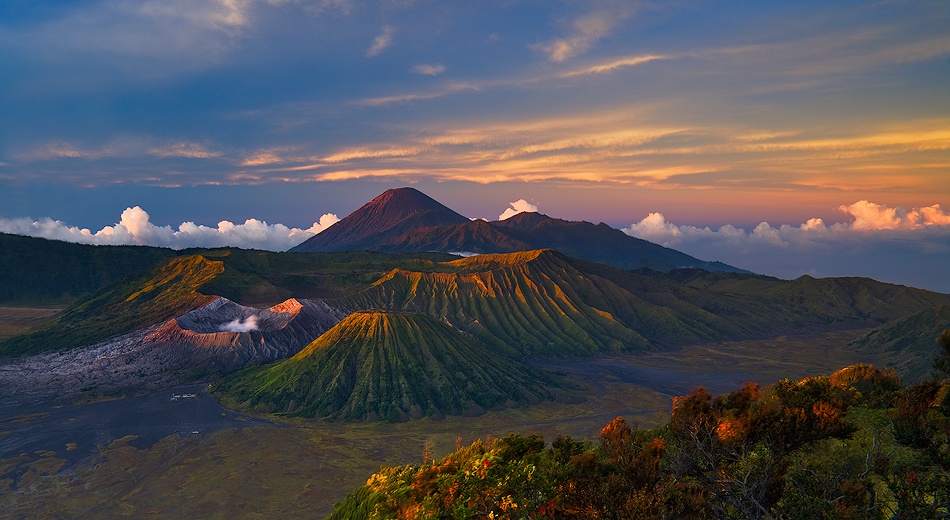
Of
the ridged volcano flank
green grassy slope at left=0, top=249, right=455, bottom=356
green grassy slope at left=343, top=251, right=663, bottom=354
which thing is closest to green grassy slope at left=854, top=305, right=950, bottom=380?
green grassy slope at left=343, top=251, right=663, bottom=354

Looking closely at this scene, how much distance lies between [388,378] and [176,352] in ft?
192

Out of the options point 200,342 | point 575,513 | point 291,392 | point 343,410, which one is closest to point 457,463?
point 575,513

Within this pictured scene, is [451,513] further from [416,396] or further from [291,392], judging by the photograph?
[291,392]

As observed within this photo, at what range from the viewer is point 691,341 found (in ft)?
634

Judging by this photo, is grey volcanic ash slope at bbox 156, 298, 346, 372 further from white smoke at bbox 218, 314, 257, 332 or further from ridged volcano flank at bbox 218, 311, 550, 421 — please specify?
ridged volcano flank at bbox 218, 311, 550, 421

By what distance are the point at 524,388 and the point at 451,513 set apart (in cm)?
9769

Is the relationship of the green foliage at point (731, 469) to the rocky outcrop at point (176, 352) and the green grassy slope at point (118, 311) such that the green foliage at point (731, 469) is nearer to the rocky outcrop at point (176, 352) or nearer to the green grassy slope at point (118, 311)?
the rocky outcrop at point (176, 352)

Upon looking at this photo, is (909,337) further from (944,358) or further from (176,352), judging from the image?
(176,352)

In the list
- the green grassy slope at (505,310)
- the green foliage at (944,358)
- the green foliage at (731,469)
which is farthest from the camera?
the green grassy slope at (505,310)

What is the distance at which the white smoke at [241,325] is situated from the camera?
147 meters

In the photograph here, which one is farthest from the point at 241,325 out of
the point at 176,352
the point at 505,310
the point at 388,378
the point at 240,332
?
the point at 505,310

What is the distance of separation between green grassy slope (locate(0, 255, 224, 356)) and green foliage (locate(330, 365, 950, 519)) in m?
152

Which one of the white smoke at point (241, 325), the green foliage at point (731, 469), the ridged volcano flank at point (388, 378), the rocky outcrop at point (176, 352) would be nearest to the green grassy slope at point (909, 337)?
the ridged volcano flank at point (388, 378)

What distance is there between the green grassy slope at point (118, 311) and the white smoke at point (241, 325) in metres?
14.4
